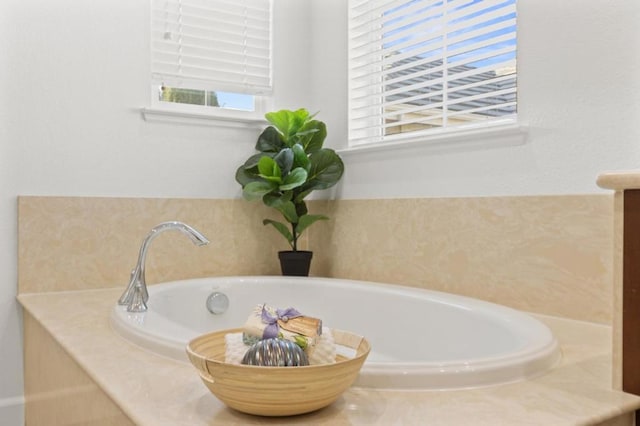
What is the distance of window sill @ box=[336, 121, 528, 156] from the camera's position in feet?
6.11

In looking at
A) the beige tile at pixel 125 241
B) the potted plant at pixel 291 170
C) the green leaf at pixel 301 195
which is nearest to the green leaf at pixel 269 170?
the potted plant at pixel 291 170

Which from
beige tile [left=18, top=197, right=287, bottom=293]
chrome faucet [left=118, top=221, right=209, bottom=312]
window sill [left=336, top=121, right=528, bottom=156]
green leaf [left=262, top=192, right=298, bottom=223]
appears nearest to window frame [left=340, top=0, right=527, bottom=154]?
window sill [left=336, top=121, right=528, bottom=156]

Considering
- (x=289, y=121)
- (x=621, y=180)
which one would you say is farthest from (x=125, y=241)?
(x=621, y=180)

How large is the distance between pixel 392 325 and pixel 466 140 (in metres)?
0.71

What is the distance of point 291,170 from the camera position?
2.54 metres

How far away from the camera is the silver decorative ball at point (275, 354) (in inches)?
36.2

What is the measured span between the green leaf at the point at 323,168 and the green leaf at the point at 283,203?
0.42 ft

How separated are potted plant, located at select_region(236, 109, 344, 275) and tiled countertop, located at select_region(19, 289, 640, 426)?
4.06ft

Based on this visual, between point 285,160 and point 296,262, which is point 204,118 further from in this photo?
point 296,262

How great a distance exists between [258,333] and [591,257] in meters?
1.10

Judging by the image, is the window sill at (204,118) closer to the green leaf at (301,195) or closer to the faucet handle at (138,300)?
the green leaf at (301,195)

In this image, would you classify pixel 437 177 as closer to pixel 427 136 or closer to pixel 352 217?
pixel 427 136

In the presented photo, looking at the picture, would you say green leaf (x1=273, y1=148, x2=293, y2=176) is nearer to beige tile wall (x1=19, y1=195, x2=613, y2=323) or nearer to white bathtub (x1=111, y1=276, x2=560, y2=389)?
beige tile wall (x1=19, y1=195, x2=613, y2=323)

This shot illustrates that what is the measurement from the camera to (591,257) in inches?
65.0
